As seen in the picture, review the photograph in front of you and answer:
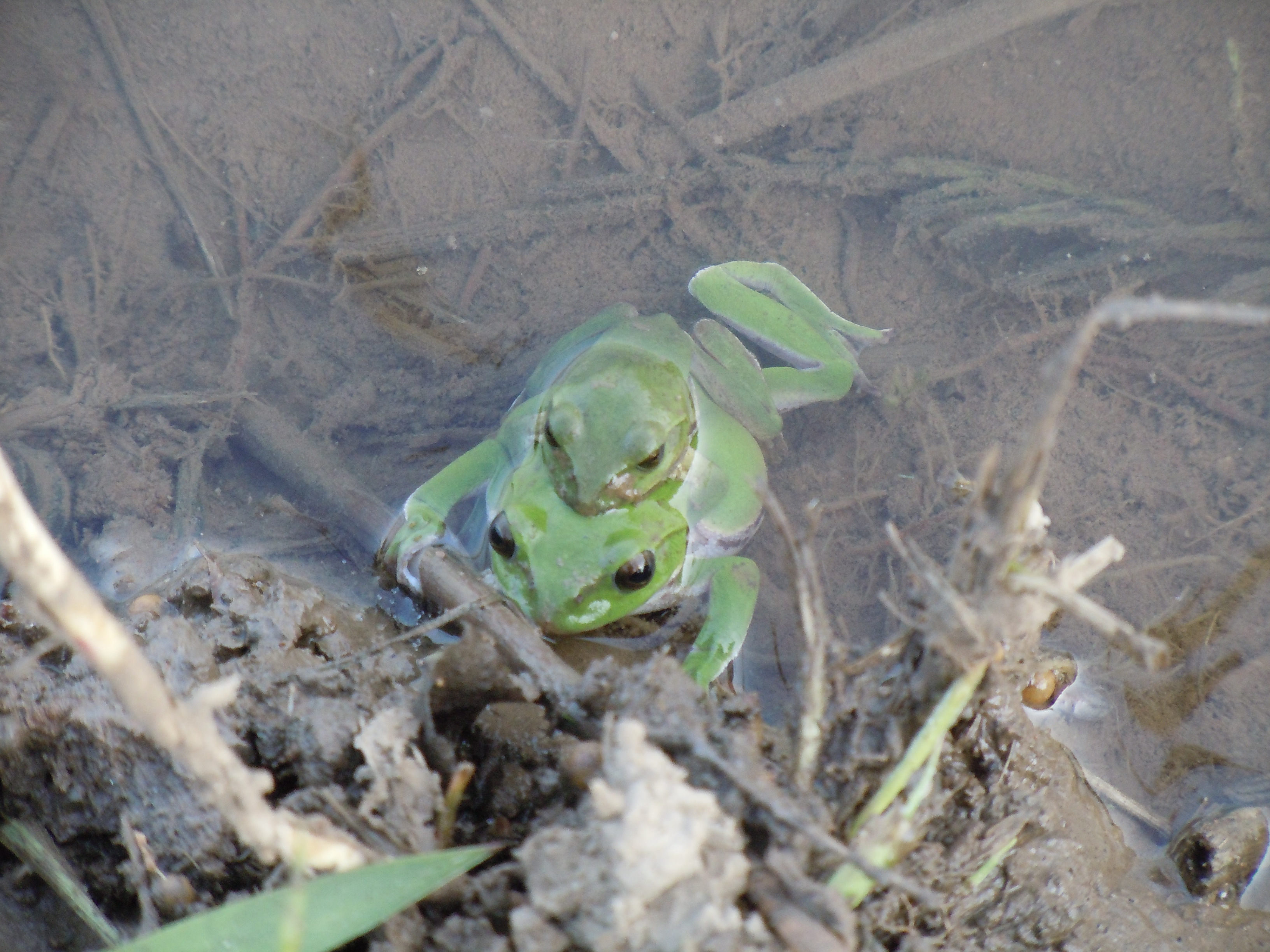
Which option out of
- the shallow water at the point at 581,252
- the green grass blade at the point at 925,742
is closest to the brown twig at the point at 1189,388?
the shallow water at the point at 581,252

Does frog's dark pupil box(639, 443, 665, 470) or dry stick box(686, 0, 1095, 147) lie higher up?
dry stick box(686, 0, 1095, 147)

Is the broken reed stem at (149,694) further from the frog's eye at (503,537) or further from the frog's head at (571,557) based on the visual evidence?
the frog's eye at (503,537)

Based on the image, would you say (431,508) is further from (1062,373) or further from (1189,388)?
(1189,388)

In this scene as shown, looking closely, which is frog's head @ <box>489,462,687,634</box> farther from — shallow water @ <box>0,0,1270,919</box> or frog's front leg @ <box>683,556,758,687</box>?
shallow water @ <box>0,0,1270,919</box>

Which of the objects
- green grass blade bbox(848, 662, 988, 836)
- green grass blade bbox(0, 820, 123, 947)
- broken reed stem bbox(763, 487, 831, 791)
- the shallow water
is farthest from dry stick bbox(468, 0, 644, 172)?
green grass blade bbox(0, 820, 123, 947)

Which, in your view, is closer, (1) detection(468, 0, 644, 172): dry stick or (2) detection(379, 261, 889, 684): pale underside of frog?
(2) detection(379, 261, 889, 684): pale underside of frog

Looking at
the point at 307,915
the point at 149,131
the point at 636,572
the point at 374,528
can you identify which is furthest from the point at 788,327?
the point at 149,131

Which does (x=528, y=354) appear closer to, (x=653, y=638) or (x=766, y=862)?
(x=653, y=638)

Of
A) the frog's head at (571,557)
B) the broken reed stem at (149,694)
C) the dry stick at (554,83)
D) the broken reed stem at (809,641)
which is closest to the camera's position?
the broken reed stem at (149,694)
